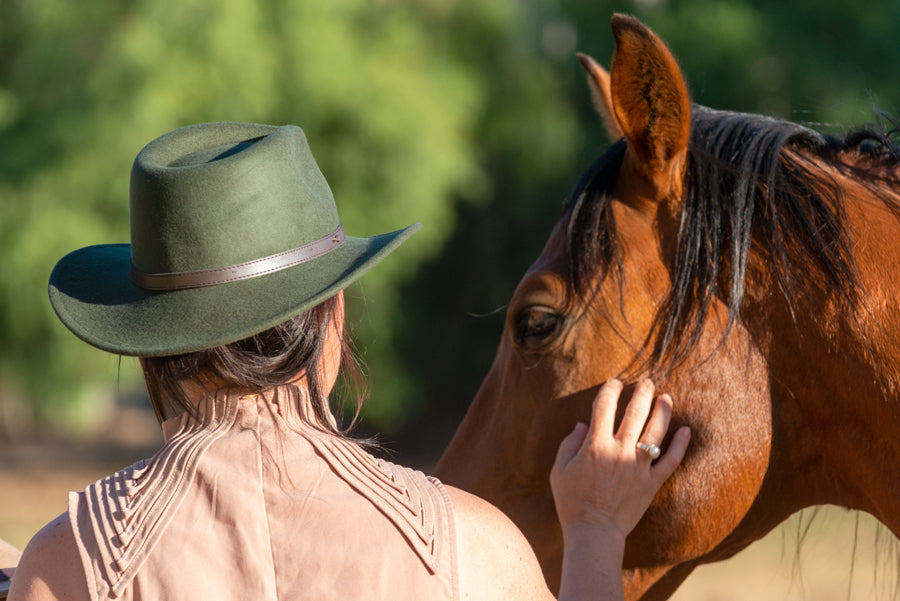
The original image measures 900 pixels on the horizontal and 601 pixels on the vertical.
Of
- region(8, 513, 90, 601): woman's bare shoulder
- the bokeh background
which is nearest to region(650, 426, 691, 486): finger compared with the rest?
region(8, 513, 90, 601): woman's bare shoulder

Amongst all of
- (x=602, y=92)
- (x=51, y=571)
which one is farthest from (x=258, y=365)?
(x=602, y=92)

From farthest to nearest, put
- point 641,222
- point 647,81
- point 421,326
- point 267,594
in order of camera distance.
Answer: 1. point 421,326
2. point 641,222
3. point 647,81
4. point 267,594

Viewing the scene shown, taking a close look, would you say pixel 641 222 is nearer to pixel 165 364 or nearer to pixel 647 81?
pixel 647 81

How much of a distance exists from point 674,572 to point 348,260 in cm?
123

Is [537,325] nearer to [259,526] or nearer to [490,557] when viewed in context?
[490,557]

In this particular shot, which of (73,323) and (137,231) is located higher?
(137,231)

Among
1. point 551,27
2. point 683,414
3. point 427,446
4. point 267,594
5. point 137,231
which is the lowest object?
point 427,446

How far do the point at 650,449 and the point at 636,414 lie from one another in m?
0.08

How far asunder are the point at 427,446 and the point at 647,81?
11.8 m

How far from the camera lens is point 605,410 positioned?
72.3 inches

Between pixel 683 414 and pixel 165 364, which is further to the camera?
pixel 683 414

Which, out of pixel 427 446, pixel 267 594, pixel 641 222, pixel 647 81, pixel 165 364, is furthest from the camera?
pixel 427 446

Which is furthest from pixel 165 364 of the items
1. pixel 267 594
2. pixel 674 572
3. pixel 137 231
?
pixel 674 572

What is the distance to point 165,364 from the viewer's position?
1351 millimetres
